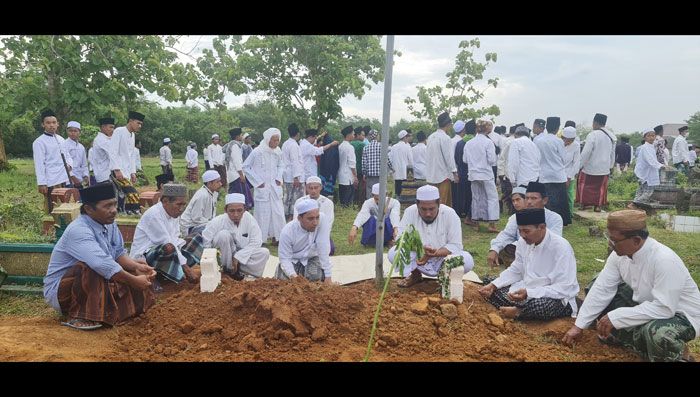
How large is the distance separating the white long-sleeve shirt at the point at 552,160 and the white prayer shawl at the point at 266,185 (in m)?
4.12

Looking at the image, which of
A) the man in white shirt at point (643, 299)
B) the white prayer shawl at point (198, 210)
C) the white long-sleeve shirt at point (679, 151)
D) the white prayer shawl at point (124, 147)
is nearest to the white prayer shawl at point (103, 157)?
the white prayer shawl at point (124, 147)

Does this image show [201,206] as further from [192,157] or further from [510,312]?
[192,157]

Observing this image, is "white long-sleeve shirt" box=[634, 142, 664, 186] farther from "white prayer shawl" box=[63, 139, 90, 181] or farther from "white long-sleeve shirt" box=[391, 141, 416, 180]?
"white prayer shawl" box=[63, 139, 90, 181]

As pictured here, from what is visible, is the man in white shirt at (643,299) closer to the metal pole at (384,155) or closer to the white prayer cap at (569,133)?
the metal pole at (384,155)

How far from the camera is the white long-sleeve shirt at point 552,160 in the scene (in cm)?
778

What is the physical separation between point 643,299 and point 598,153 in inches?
243

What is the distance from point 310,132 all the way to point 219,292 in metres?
5.91

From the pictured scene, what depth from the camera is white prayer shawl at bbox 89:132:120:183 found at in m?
7.09

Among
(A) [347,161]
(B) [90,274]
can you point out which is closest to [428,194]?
(B) [90,274]

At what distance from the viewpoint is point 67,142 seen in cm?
800

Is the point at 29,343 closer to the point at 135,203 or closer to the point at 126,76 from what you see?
the point at 135,203

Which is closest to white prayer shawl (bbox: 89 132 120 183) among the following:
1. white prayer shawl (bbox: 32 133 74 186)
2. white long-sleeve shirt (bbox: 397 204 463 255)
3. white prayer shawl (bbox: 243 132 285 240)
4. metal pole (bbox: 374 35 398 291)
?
white prayer shawl (bbox: 32 133 74 186)

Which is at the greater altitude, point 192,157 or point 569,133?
point 569,133

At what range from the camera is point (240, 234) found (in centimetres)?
512
